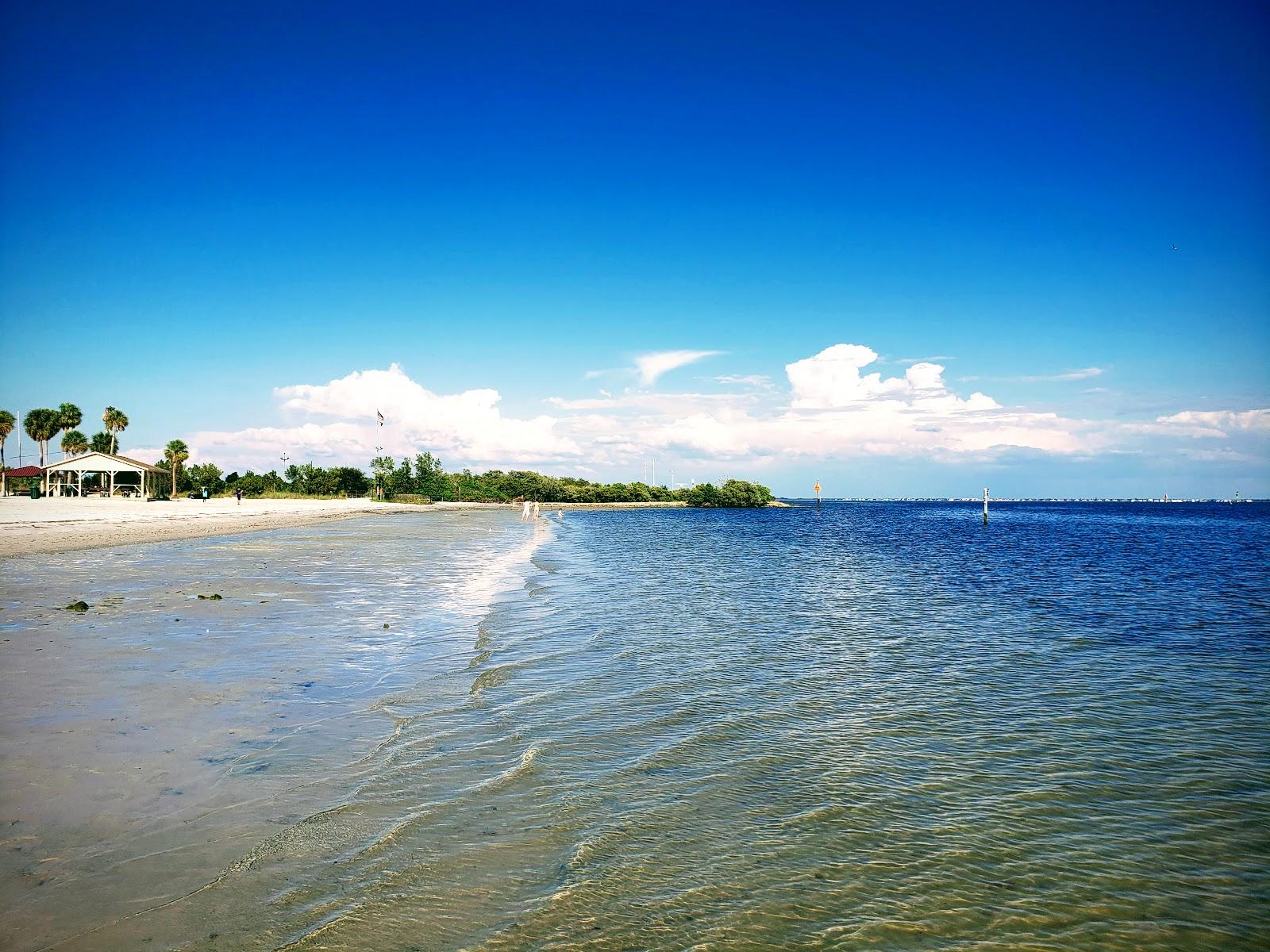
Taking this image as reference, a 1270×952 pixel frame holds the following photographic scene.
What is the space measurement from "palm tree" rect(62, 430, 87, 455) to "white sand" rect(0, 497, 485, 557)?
49.8 m

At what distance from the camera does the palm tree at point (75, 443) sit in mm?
107125

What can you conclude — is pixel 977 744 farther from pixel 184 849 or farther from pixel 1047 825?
pixel 184 849

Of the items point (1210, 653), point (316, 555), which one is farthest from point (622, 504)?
point (1210, 653)

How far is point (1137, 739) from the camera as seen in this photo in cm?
944

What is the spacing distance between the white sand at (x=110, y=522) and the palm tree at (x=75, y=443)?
4982 centimetres

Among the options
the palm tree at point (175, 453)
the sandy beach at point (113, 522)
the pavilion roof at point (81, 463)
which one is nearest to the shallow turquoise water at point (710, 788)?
the sandy beach at point (113, 522)

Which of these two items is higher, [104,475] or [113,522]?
[104,475]

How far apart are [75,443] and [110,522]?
262 feet

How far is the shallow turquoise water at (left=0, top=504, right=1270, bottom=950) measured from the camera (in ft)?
16.3

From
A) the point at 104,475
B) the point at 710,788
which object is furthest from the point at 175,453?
the point at 710,788

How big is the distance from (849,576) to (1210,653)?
1614 centimetres

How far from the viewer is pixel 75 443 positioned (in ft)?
354

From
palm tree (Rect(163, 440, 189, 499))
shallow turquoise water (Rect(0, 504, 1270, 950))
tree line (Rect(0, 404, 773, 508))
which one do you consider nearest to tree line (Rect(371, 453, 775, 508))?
tree line (Rect(0, 404, 773, 508))

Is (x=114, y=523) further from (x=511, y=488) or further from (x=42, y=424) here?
(x=511, y=488)
